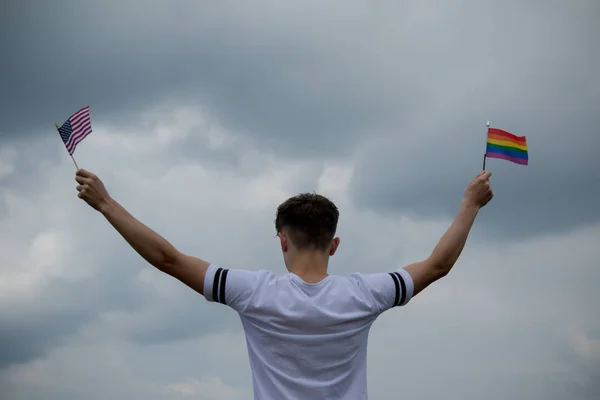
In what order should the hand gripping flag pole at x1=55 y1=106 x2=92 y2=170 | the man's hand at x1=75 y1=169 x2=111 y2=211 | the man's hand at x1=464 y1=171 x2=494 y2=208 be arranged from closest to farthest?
the man's hand at x1=75 y1=169 x2=111 y2=211 < the man's hand at x1=464 y1=171 x2=494 y2=208 < the hand gripping flag pole at x1=55 y1=106 x2=92 y2=170

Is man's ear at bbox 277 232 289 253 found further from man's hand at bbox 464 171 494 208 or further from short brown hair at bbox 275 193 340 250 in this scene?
man's hand at bbox 464 171 494 208

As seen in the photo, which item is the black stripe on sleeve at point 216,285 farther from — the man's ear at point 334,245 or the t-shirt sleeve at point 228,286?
the man's ear at point 334,245

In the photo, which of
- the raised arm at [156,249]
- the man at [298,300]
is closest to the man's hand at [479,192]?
the man at [298,300]

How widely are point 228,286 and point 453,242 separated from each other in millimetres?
2569

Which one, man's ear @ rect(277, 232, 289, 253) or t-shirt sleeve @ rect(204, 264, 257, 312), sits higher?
man's ear @ rect(277, 232, 289, 253)

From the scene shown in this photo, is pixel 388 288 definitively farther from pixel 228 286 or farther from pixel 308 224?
pixel 228 286

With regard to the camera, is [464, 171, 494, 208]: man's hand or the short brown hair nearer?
the short brown hair

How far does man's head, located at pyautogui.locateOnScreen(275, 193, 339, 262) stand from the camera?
669 cm

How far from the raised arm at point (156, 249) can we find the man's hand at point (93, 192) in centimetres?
2

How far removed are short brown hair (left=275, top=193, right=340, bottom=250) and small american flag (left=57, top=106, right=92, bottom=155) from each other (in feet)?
12.8

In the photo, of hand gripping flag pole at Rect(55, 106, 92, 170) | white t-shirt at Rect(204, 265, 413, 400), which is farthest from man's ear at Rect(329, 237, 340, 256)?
hand gripping flag pole at Rect(55, 106, 92, 170)

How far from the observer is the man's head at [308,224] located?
22.0 ft

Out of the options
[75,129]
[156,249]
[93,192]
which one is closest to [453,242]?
[156,249]

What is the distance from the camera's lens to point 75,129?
9.79 metres
